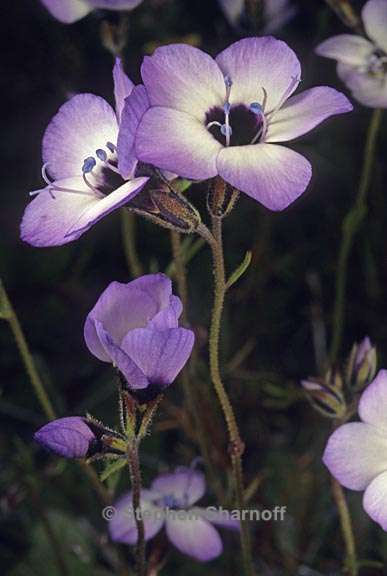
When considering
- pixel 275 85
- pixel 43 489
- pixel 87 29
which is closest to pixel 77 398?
pixel 43 489

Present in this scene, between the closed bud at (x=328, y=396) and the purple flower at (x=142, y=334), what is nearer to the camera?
the purple flower at (x=142, y=334)

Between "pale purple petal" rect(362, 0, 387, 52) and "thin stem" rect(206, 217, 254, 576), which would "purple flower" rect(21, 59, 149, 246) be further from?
"pale purple petal" rect(362, 0, 387, 52)

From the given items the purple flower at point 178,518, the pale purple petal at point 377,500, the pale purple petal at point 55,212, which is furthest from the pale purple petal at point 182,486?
the pale purple petal at point 55,212

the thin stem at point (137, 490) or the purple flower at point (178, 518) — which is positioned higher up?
the thin stem at point (137, 490)

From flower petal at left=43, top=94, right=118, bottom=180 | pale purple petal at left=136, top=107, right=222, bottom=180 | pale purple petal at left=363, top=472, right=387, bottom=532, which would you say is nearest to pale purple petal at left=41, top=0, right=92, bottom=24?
flower petal at left=43, top=94, right=118, bottom=180

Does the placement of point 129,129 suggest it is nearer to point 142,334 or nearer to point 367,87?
point 142,334

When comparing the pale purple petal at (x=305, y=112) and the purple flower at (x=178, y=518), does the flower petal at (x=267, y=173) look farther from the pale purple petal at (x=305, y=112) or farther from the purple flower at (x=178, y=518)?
the purple flower at (x=178, y=518)

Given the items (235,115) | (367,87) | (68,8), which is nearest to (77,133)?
(235,115)
